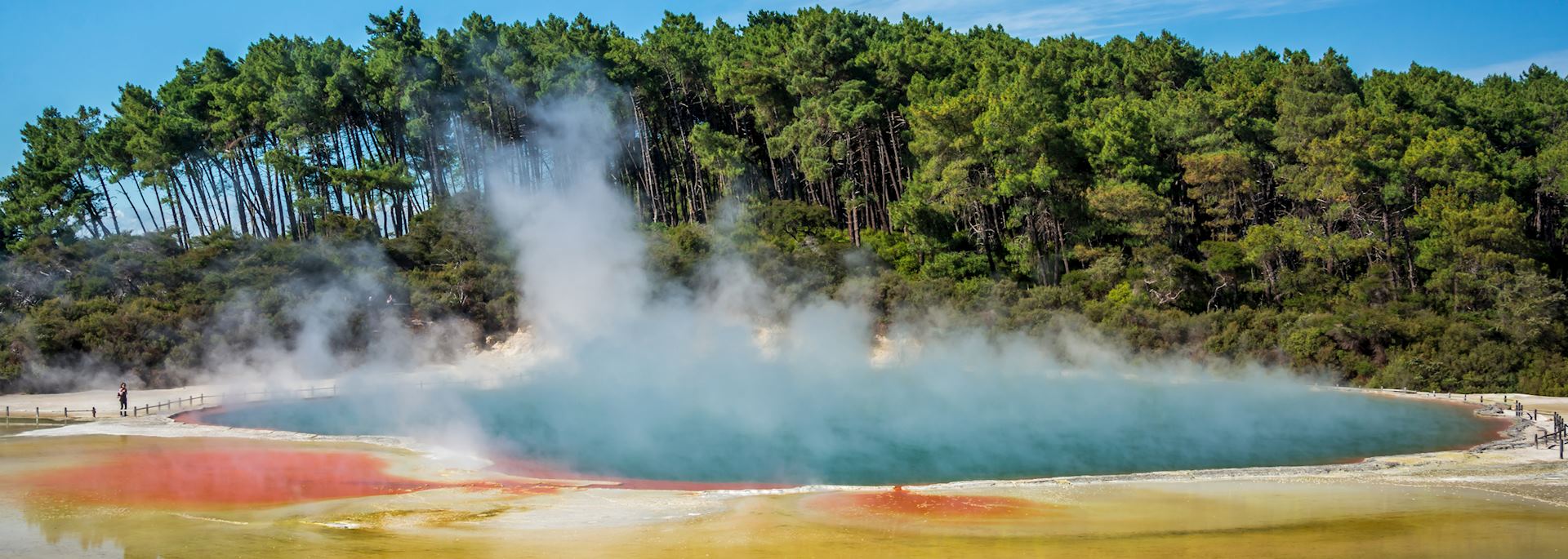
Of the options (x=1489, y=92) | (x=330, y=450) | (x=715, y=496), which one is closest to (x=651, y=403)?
(x=330, y=450)

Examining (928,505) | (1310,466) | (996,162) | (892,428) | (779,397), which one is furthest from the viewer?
(996,162)

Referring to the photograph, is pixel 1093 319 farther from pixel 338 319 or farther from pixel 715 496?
pixel 338 319

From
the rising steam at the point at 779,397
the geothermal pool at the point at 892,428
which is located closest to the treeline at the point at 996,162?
the rising steam at the point at 779,397

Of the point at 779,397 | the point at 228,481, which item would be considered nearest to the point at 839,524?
the point at 228,481

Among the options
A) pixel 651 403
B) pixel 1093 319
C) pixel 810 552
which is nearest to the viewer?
pixel 810 552

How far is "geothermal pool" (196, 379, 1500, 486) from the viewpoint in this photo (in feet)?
69.8

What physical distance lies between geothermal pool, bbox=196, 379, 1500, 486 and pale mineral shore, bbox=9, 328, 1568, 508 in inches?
27.3

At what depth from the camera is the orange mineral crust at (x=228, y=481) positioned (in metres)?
18.4

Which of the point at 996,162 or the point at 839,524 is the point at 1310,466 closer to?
the point at 839,524

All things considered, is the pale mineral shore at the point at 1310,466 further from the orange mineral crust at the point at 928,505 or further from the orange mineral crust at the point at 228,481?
the orange mineral crust at the point at 228,481

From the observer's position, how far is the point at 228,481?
19969 mm

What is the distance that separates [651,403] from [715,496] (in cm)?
1265

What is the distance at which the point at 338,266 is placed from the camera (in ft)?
138

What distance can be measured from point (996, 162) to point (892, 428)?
17.3 m
